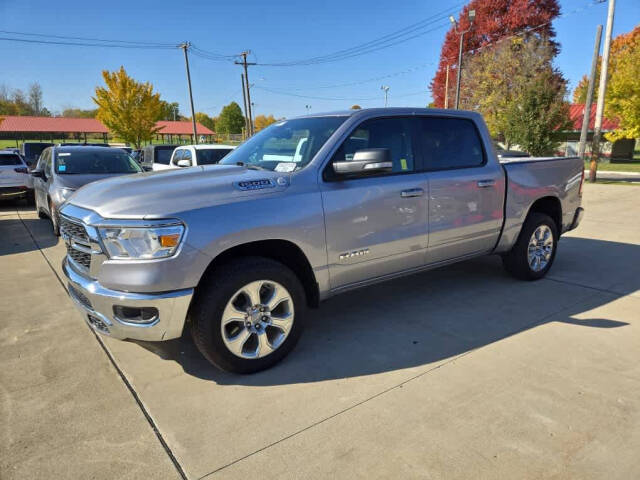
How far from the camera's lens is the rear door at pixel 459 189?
3.99 meters

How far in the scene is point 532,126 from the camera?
55.7 ft

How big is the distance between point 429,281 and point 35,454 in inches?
161

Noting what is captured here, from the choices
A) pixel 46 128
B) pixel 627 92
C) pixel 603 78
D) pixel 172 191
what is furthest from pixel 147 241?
pixel 46 128

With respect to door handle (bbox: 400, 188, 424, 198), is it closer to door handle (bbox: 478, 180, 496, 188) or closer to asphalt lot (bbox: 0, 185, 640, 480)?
door handle (bbox: 478, 180, 496, 188)

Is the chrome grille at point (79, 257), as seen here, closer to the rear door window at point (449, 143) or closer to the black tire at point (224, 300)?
the black tire at point (224, 300)

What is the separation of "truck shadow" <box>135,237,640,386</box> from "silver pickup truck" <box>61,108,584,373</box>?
14.7 inches

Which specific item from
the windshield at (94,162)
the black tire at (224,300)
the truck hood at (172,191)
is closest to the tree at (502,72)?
the windshield at (94,162)

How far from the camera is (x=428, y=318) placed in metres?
4.09

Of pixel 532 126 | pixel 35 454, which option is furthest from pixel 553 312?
pixel 532 126

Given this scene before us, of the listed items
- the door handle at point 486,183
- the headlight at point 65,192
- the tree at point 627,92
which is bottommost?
the headlight at point 65,192

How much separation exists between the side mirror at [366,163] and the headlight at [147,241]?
1243 mm

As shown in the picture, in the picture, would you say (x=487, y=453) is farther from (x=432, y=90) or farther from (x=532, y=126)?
(x=432, y=90)

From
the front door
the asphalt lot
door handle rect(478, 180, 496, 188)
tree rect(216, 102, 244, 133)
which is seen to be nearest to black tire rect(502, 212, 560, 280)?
the asphalt lot

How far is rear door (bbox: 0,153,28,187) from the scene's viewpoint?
11359 millimetres
